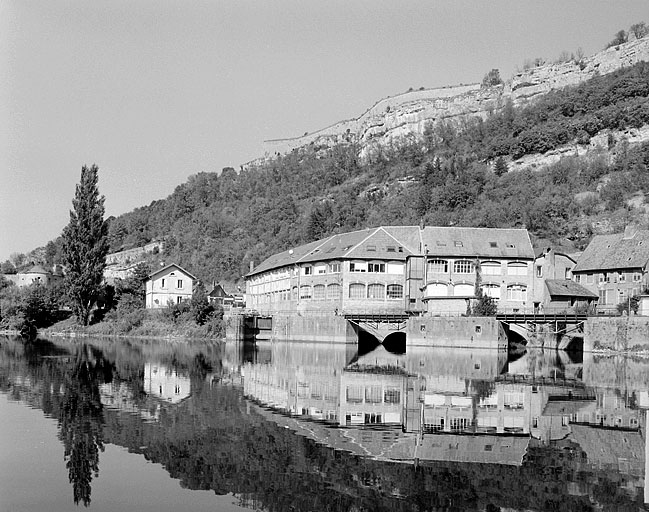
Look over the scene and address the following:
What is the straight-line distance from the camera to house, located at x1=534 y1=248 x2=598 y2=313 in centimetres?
6320

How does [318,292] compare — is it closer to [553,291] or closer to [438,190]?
[553,291]

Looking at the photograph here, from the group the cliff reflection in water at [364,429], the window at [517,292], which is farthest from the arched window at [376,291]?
the cliff reflection in water at [364,429]

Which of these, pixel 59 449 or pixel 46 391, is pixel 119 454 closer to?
pixel 59 449

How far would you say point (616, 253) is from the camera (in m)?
65.6

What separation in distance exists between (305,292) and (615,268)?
26.9m

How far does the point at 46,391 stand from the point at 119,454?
41.9ft

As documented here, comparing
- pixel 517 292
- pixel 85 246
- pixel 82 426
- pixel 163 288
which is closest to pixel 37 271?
pixel 163 288

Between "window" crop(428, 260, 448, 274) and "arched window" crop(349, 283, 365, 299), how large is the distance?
5.93 m

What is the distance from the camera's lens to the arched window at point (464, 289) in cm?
6422

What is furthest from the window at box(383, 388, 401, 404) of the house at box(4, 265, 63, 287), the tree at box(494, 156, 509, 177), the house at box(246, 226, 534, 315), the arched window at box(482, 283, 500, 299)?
the tree at box(494, 156, 509, 177)

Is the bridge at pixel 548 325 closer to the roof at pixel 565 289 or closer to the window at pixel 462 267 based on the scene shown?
the roof at pixel 565 289

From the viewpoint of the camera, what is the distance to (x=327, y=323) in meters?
62.8

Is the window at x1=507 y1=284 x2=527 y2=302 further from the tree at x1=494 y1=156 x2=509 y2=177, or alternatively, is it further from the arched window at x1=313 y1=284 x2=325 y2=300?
the tree at x1=494 y1=156 x2=509 y2=177

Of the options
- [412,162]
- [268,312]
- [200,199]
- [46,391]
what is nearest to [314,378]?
[46,391]
